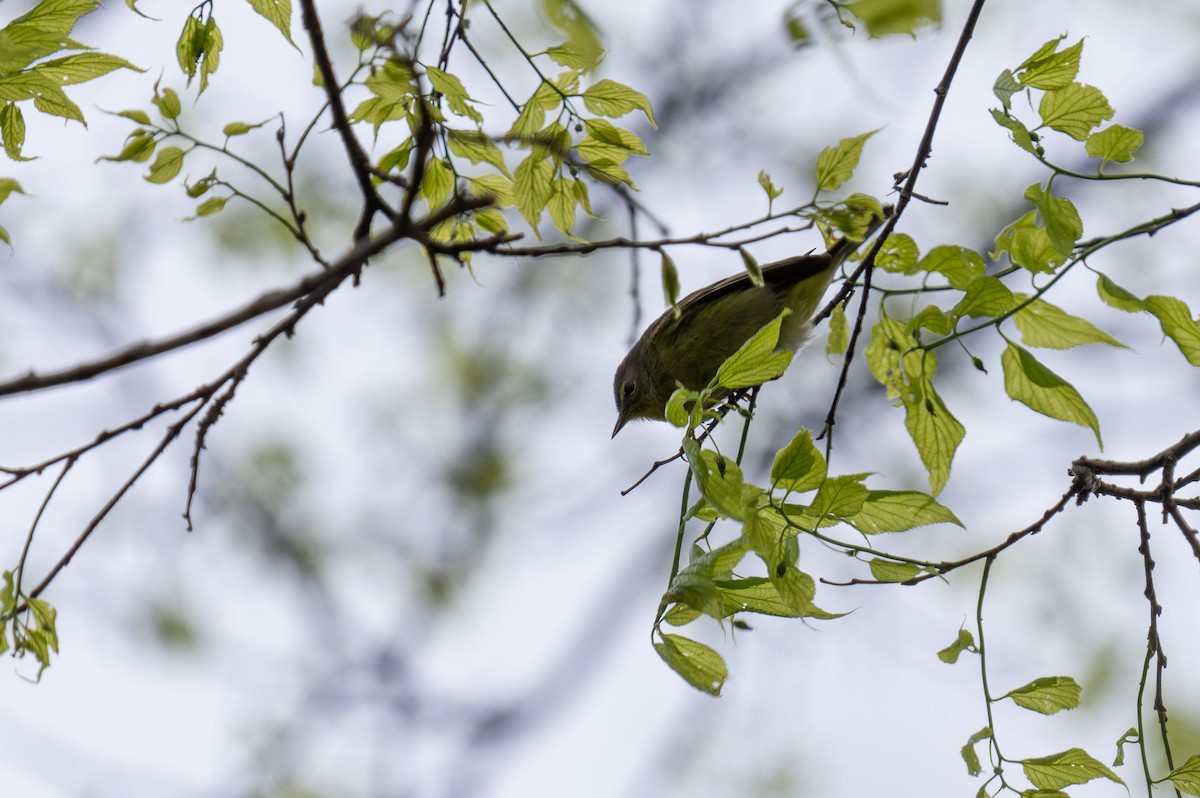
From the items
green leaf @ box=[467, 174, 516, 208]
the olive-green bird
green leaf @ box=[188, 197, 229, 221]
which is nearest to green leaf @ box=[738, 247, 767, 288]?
green leaf @ box=[467, 174, 516, 208]

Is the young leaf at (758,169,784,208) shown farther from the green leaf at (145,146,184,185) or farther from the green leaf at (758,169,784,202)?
the green leaf at (145,146,184,185)

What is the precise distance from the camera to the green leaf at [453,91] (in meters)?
2.55

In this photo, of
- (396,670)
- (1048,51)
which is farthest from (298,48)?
(396,670)

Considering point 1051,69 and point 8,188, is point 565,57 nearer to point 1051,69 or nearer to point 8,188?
point 1051,69

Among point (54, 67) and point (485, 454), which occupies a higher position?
point (485, 454)

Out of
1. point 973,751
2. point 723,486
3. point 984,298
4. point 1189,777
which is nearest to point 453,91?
point 723,486

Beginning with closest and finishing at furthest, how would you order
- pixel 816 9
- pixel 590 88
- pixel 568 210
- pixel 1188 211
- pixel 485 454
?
pixel 816 9 < pixel 1188 211 < pixel 590 88 < pixel 568 210 < pixel 485 454

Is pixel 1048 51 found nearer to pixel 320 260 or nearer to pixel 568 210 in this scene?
pixel 568 210

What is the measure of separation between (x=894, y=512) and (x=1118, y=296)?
744mm

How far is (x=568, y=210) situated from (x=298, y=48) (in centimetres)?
84

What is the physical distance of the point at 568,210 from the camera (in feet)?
9.39

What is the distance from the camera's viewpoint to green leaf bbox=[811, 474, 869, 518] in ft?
7.34

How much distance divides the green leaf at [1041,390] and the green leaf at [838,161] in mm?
619

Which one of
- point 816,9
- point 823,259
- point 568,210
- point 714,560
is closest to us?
point 816,9
